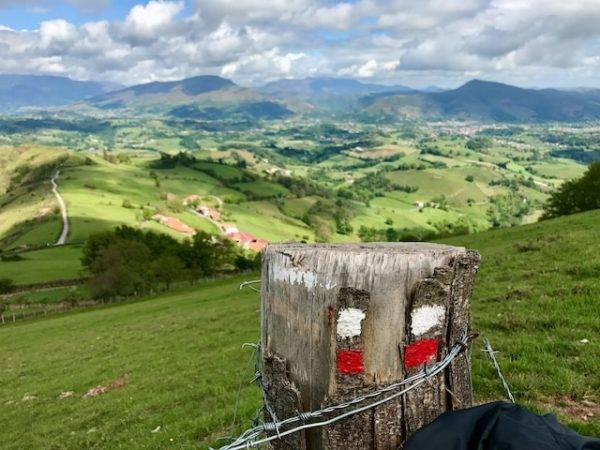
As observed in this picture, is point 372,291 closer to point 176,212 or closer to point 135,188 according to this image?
point 176,212

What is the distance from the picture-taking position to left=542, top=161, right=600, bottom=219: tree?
61344 mm

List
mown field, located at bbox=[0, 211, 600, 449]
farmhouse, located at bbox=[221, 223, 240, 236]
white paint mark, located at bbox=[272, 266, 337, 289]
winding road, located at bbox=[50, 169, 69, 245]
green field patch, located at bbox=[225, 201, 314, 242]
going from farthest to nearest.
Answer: green field patch, located at bbox=[225, 201, 314, 242]
farmhouse, located at bbox=[221, 223, 240, 236]
winding road, located at bbox=[50, 169, 69, 245]
mown field, located at bbox=[0, 211, 600, 449]
white paint mark, located at bbox=[272, 266, 337, 289]

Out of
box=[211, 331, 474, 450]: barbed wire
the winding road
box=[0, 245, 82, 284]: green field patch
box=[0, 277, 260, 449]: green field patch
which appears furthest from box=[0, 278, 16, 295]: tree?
box=[211, 331, 474, 450]: barbed wire

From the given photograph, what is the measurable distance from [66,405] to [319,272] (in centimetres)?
1630

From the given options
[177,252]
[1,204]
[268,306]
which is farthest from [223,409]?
[1,204]

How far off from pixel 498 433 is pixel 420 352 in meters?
0.77

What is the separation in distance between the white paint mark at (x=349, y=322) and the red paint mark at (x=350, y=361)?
135mm

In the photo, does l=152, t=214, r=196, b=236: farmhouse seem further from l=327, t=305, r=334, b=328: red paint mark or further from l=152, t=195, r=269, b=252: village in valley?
l=327, t=305, r=334, b=328: red paint mark

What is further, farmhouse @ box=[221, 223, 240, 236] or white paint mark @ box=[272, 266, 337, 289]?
farmhouse @ box=[221, 223, 240, 236]

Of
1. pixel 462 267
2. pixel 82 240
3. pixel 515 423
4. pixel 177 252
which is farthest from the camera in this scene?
pixel 82 240

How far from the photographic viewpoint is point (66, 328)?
39.7m

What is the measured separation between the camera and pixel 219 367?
16.1 metres

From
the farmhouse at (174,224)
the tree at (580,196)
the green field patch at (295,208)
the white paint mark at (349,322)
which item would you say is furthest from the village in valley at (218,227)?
the white paint mark at (349,322)

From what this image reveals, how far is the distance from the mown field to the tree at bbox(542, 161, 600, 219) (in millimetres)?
44475
